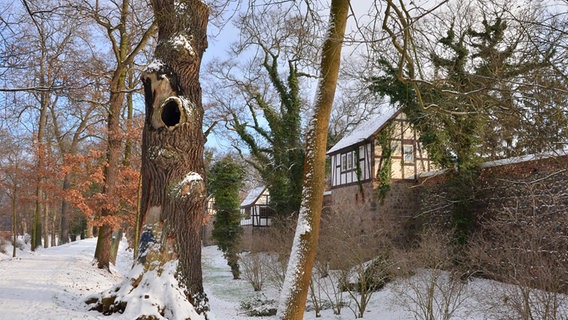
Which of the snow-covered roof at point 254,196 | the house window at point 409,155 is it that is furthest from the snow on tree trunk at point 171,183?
the snow-covered roof at point 254,196

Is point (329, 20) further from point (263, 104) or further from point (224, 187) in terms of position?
point (263, 104)

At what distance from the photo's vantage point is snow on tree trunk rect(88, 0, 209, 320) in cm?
574

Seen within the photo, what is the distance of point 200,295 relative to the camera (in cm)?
600

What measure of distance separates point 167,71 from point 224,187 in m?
15.0

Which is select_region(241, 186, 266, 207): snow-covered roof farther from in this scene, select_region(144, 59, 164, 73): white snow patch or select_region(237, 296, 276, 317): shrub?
select_region(144, 59, 164, 73): white snow patch

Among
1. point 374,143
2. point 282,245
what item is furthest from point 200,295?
point 374,143

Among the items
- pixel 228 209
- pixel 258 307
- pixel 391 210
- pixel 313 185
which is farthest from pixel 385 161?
pixel 313 185

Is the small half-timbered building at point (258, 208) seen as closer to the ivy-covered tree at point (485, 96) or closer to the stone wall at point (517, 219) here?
the stone wall at point (517, 219)

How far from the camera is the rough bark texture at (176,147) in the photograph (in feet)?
19.5

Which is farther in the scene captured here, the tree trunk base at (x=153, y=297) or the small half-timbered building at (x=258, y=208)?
the small half-timbered building at (x=258, y=208)

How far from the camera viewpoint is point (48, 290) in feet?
28.5

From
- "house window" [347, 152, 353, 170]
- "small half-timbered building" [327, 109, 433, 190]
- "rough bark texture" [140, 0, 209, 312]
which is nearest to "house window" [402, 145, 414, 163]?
"small half-timbered building" [327, 109, 433, 190]

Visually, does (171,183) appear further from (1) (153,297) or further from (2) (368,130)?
(2) (368,130)

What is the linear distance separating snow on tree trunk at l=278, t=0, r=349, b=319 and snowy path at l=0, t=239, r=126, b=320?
2.57m
